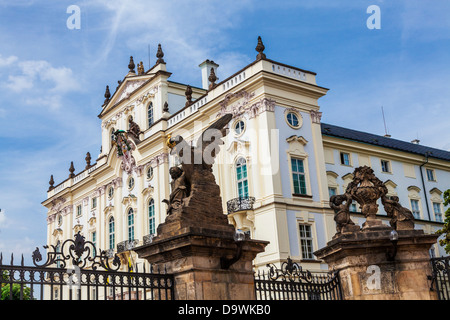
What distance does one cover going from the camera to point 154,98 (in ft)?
136

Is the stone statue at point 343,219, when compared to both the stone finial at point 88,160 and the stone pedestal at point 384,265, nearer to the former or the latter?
the stone pedestal at point 384,265

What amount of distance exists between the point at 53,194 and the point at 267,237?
31.8m

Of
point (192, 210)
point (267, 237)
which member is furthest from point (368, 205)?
point (267, 237)

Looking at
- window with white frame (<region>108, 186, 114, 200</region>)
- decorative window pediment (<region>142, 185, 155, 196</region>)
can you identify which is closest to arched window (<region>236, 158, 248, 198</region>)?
decorative window pediment (<region>142, 185, 155, 196</region>)

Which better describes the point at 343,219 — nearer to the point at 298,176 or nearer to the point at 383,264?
the point at 383,264

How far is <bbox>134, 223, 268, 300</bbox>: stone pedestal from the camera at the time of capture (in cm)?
929

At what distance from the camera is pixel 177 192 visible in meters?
10.3

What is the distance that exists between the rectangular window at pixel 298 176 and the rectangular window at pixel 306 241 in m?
2.05

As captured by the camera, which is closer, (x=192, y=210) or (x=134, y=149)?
(x=192, y=210)

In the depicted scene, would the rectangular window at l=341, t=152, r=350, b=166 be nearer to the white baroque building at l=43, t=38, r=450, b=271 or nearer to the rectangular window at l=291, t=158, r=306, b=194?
the white baroque building at l=43, t=38, r=450, b=271

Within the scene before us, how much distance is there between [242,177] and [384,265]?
20695 mm

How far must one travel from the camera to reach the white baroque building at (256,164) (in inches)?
1214
